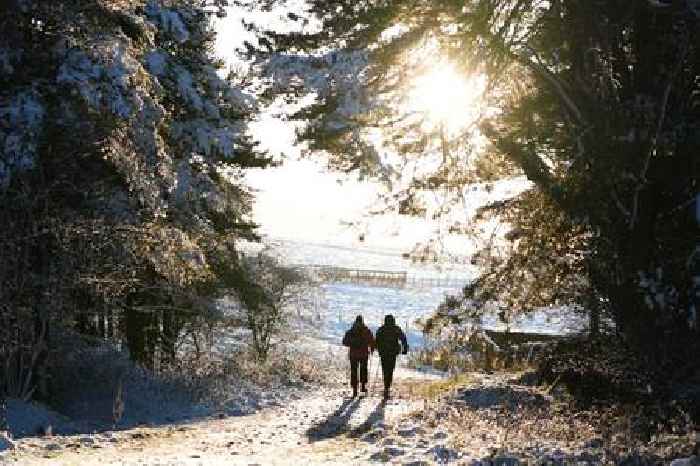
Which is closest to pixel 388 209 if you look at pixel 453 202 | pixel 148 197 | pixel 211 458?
pixel 453 202

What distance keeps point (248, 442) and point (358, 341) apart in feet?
19.5

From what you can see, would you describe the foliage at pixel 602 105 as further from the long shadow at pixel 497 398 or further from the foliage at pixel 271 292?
the foliage at pixel 271 292

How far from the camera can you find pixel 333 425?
11.7 metres

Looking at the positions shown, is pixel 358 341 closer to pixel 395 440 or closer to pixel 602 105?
pixel 395 440

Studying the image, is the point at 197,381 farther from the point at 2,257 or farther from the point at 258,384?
the point at 2,257

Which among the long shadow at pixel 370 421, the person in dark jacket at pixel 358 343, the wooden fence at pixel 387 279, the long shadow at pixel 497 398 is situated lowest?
the long shadow at pixel 370 421

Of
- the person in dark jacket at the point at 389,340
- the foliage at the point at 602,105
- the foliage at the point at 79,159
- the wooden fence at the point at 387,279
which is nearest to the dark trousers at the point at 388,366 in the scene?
the person in dark jacket at the point at 389,340

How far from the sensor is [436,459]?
7.82 metres

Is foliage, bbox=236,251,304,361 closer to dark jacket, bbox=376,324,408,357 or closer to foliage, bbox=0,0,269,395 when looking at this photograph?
dark jacket, bbox=376,324,408,357

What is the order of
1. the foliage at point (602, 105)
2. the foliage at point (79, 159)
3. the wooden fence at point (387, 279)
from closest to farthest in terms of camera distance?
the foliage at point (602, 105) < the foliage at point (79, 159) < the wooden fence at point (387, 279)

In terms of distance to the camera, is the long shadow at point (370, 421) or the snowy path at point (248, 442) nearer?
Result: the snowy path at point (248, 442)

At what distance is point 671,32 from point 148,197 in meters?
8.41

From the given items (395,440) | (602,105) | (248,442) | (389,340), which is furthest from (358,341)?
(602,105)

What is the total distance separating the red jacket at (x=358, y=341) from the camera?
1574 centimetres
